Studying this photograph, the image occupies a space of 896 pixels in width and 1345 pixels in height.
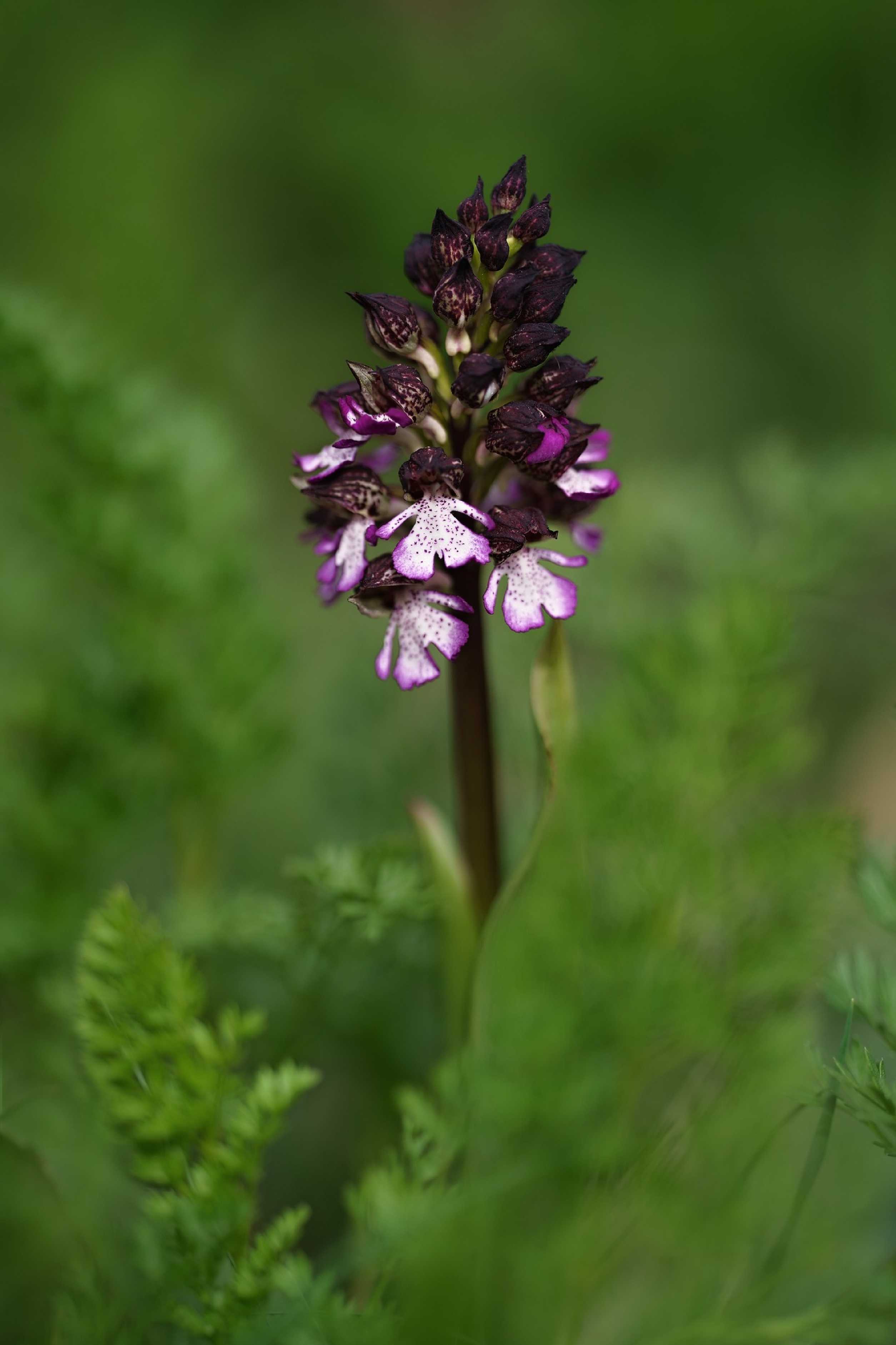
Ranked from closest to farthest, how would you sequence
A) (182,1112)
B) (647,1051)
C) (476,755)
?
(182,1112) < (476,755) < (647,1051)

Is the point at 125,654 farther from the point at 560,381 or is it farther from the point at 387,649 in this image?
the point at 560,381

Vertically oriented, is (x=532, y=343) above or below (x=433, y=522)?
above

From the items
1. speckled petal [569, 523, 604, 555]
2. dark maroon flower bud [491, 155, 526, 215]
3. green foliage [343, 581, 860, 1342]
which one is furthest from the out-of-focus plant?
dark maroon flower bud [491, 155, 526, 215]

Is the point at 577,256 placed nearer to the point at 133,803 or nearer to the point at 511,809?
the point at 133,803

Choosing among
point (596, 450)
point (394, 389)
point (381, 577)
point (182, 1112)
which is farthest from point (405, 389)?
point (182, 1112)

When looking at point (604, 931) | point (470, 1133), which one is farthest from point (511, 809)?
point (470, 1133)

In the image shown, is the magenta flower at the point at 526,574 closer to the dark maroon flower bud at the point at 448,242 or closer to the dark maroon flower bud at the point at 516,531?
the dark maroon flower bud at the point at 516,531
